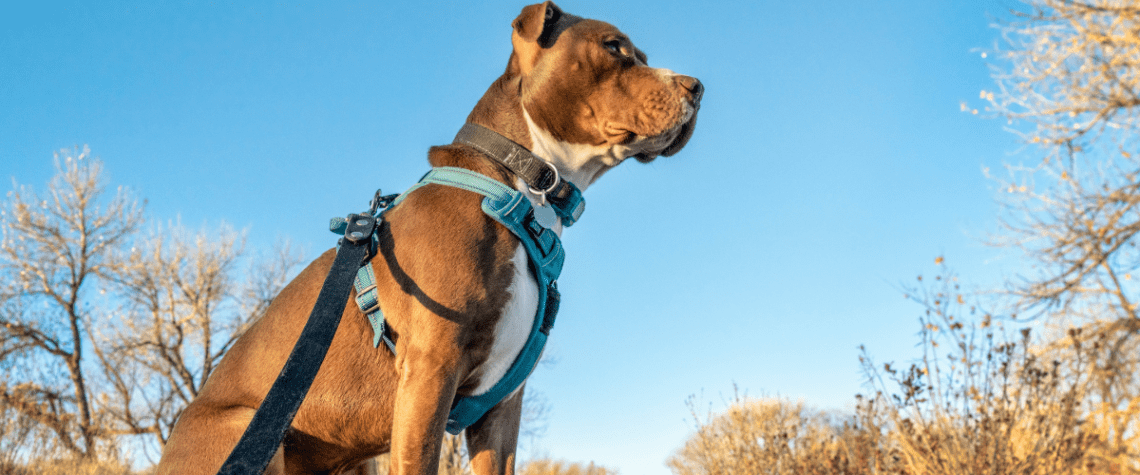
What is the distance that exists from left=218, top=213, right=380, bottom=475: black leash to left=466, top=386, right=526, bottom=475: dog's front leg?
30.1 inches

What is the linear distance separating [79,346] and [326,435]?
78.0 feet

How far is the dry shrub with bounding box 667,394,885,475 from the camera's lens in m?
6.24

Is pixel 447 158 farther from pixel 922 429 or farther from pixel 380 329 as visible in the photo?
pixel 922 429

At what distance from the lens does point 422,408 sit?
6.01 feet

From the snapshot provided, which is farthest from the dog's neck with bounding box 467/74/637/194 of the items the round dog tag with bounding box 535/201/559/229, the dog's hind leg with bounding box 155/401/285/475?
the dog's hind leg with bounding box 155/401/285/475

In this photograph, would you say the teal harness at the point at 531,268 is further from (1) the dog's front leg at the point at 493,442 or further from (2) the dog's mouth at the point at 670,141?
(2) the dog's mouth at the point at 670,141

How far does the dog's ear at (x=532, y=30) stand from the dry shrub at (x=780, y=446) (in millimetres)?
4877

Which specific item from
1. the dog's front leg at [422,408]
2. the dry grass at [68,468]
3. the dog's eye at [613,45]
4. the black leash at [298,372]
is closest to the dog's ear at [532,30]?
the dog's eye at [613,45]

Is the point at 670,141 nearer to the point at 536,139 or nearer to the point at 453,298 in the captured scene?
the point at 536,139

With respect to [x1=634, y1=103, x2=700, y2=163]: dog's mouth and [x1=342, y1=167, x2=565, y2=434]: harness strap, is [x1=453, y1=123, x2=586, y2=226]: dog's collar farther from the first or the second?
[x1=634, y1=103, x2=700, y2=163]: dog's mouth

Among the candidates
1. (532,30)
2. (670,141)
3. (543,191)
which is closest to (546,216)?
(543,191)

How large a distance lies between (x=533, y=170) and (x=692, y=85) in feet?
2.17

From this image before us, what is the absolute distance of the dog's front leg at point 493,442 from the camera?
7.68 ft

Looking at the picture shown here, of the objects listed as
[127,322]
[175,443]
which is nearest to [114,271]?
[127,322]
